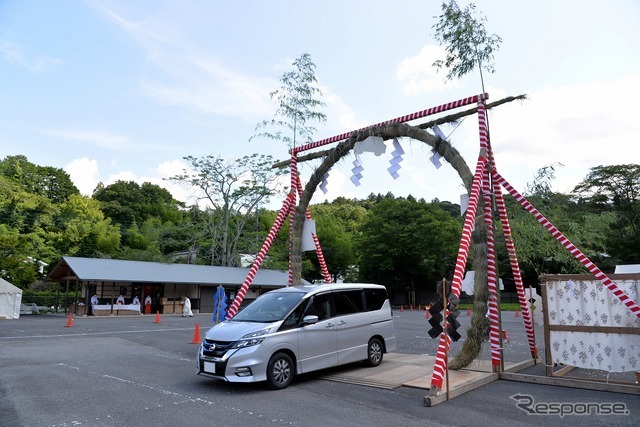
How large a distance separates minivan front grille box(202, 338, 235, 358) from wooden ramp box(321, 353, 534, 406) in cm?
214

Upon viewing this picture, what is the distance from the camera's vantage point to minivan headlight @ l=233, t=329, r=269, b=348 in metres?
7.25

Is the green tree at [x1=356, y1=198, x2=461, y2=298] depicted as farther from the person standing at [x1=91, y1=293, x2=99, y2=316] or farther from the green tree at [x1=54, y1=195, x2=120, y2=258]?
the person standing at [x1=91, y1=293, x2=99, y2=316]

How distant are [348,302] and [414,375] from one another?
188 centimetres

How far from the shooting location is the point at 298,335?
7801mm

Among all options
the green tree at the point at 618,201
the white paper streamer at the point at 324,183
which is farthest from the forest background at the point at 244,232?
the white paper streamer at the point at 324,183

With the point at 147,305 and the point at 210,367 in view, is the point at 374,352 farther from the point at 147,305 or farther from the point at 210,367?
the point at 147,305

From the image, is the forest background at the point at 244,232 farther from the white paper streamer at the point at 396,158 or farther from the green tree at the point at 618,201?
the white paper streamer at the point at 396,158

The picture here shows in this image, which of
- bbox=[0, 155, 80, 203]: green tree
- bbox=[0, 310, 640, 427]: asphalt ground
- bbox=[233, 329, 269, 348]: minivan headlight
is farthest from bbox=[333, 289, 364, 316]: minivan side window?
bbox=[0, 155, 80, 203]: green tree

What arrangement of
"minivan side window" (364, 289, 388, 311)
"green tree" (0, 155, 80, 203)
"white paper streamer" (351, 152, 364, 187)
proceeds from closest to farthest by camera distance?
"minivan side window" (364, 289, 388, 311)
"white paper streamer" (351, 152, 364, 187)
"green tree" (0, 155, 80, 203)

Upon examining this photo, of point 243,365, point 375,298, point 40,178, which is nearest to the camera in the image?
point 243,365

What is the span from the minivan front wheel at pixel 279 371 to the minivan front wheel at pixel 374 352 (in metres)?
2.18

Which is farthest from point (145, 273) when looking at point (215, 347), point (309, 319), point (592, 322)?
point (592, 322)

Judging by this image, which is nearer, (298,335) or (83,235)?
(298,335)

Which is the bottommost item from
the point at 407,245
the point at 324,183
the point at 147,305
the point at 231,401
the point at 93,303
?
the point at 231,401
